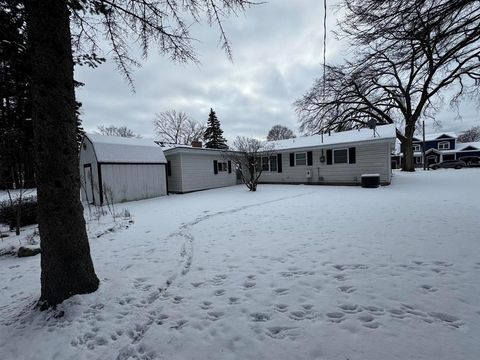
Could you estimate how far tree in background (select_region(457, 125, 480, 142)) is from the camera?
58844 mm

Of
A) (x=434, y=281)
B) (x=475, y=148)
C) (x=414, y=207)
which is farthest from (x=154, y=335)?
(x=475, y=148)

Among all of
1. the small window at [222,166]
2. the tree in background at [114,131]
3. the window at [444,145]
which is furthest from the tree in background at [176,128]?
the window at [444,145]

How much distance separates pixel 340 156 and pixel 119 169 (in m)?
13.2

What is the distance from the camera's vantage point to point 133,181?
12469mm

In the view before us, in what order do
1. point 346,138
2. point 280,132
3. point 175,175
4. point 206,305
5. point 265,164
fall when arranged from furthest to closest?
point 280,132, point 265,164, point 346,138, point 175,175, point 206,305

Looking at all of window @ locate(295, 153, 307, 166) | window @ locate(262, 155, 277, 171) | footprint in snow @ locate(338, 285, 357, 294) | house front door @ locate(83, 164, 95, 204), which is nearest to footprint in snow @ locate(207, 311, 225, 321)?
footprint in snow @ locate(338, 285, 357, 294)

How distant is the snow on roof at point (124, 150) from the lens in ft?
37.4

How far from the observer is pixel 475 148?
39688 millimetres

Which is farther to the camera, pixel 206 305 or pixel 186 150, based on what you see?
pixel 186 150

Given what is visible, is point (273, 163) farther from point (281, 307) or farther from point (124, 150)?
point (281, 307)

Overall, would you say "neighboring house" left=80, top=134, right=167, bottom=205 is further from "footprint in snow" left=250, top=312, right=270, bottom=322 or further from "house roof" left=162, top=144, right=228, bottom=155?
"footprint in snow" left=250, top=312, right=270, bottom=322

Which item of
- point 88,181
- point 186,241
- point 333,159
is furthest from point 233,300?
point 333,159

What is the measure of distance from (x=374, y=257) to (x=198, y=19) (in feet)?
15.6

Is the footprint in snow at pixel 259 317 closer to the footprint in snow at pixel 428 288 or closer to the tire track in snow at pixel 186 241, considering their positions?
the tire track in snow at pixel 186 241
